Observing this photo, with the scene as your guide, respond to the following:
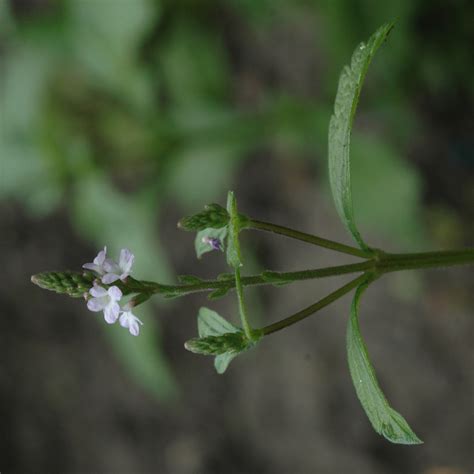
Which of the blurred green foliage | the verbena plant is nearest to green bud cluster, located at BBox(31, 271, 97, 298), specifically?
the verbena plant

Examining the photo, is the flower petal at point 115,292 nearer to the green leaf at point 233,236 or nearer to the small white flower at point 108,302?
the small white flower at point 108,302

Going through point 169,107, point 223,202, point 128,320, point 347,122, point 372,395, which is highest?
point 169,107

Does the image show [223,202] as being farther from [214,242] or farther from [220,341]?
[220,341]

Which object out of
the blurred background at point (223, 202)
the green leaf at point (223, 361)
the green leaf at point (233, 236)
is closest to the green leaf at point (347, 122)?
the green leaf at point (233, 236)

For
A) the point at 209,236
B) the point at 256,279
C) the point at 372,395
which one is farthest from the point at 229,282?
the point at 372,395

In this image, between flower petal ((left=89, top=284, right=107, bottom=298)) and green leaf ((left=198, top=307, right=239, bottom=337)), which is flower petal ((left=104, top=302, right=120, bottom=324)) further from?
green leaf ((left=198, top=307, right=239, bottom=337))
